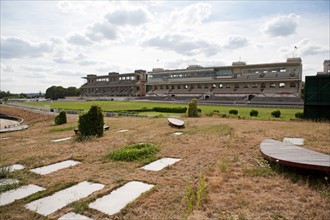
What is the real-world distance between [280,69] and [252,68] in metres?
7.14

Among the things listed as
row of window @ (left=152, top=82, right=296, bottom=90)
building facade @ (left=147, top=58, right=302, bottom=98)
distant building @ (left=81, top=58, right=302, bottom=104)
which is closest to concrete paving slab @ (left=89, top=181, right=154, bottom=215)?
distant building @ (left=81, top=58, right=302, bottom=104)

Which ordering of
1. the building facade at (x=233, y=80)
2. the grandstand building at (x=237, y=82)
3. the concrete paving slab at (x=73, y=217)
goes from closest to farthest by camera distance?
the concrete paving slab at (x=73, y=217) → the grandstand building at (x=237, y=82) → the building facade at (x=233, y=80)

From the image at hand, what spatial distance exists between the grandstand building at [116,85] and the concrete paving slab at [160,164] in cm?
7847

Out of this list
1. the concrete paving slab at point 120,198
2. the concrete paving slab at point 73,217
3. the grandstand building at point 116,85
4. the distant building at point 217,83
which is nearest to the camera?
the concrete paving slab at point 73,217

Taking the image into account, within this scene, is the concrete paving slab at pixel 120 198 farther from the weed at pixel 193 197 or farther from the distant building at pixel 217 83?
the distant building at pixel 217 83

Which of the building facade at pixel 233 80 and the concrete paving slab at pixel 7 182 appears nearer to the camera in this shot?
the concrete paving slab at pixel 7 182

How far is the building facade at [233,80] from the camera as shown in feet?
187

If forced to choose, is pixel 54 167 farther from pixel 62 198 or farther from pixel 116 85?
pixel 116 85

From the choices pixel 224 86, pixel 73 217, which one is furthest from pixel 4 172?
pixel 224 86

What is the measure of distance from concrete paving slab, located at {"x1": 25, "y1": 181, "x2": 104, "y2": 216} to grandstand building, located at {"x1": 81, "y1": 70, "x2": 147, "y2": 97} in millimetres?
80295

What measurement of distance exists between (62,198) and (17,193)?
1057mm

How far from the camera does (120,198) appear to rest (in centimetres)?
419

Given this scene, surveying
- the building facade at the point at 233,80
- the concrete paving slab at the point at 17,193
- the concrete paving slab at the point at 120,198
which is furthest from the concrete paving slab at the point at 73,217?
the building facade at the point at 233,80

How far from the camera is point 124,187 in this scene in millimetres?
4715
